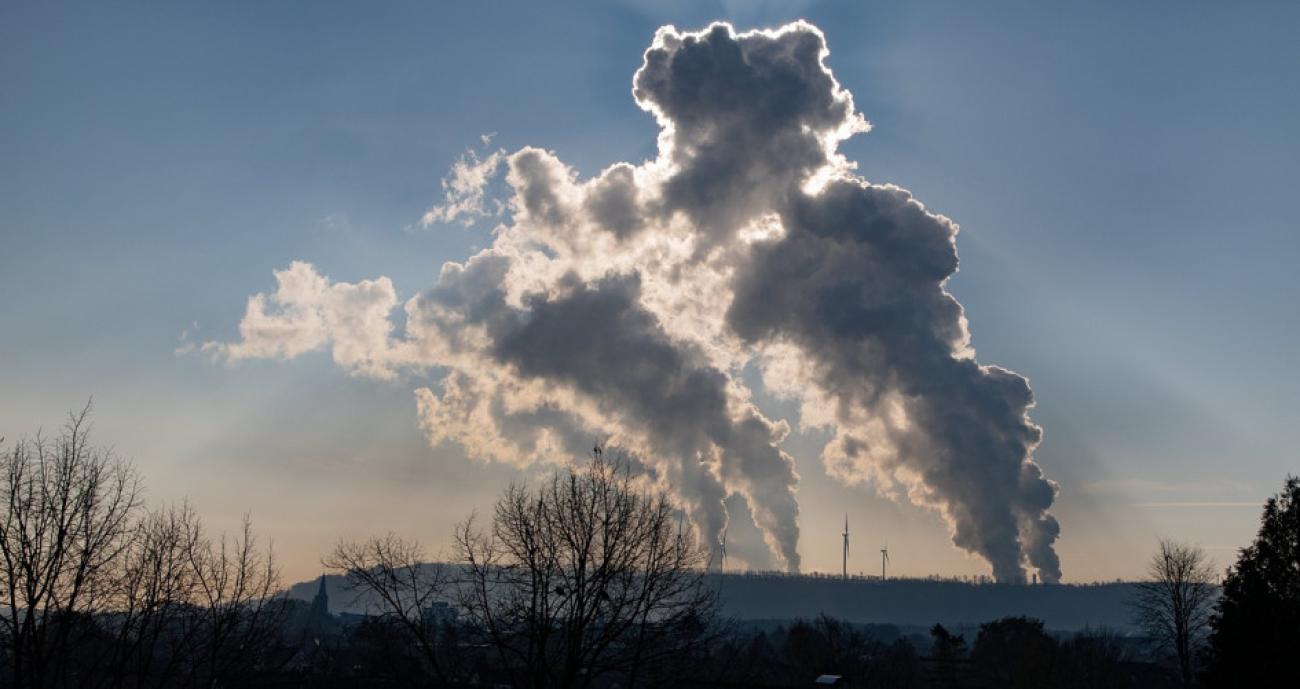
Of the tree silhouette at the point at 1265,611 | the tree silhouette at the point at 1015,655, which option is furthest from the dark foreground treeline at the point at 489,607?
the tree silhouette at the point at 1015,655

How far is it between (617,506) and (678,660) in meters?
5.61

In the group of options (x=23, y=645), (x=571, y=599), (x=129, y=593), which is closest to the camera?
(x=23, y=645)

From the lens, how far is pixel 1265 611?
1449 inches

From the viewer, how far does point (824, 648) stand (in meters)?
97.0

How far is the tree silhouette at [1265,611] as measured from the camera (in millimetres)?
35969

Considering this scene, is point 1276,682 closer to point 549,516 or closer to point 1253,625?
point 1253,625

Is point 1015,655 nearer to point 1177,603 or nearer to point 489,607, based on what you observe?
point 1177,603

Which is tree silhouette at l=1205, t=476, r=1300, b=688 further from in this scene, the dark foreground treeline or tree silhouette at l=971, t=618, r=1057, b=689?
tree silhouette at l=971, t=618, r=1057, b=689

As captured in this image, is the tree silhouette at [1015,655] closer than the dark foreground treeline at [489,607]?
No

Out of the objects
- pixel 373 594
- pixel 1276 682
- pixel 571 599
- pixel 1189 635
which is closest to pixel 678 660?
pixel 571 599

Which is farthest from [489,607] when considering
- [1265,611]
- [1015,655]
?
[1015,655]

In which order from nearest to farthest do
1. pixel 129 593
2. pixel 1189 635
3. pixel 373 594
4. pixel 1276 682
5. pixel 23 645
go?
1. pixel 23 645
2. pixel 129 593
3. pixel 373 594
4. pixel 1276 682
5. pixel 1189 635

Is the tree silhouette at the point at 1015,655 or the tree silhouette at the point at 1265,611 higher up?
the tree silhouette at the point at 1265,611

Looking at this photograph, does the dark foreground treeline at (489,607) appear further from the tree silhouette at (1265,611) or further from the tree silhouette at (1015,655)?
the tree silhouette at (1015,655)
